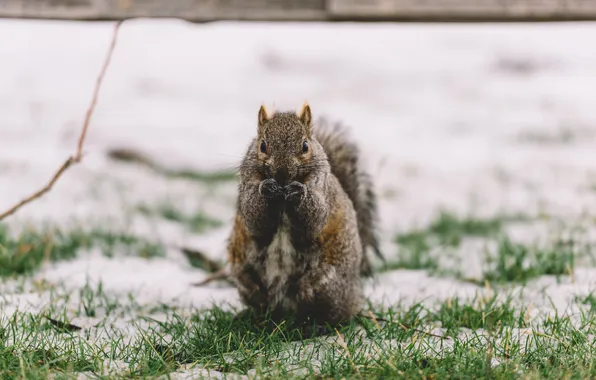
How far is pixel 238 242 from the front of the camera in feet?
8.91

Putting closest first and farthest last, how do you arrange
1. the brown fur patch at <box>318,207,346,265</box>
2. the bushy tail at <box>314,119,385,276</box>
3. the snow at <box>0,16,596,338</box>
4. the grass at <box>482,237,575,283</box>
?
the brown fur patch at <box>318,207,346,265</box> → the bushy tail at <box>314,119,385,276</box> → the grass at <box>482,237,575,283</box> → the snow at <box>0,16,596,338</box>

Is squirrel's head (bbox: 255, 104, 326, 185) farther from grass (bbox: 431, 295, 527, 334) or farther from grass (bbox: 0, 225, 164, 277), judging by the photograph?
grass (bbox: 0, 225, 164, 277)

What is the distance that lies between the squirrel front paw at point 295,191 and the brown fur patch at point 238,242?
31 cm

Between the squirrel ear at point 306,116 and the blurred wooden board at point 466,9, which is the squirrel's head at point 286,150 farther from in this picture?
the blurred wooden board at point 466,9

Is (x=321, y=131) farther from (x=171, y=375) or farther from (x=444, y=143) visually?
(x=444, y=143)

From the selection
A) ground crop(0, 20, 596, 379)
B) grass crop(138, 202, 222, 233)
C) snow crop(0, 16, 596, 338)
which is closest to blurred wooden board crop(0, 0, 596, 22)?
snow crop(0, 16, 596, 338)

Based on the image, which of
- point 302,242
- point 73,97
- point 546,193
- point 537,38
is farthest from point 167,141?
point 537,38

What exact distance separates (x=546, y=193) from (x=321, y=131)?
11.1ft

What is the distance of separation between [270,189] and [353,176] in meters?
0.82

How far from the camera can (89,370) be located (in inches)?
87.4

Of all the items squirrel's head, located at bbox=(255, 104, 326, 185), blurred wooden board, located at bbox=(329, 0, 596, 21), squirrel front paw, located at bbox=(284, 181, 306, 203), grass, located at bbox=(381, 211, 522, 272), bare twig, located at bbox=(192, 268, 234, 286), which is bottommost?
grass, located at bbox=(381, 211, 522, 272)

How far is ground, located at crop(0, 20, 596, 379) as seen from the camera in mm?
2385

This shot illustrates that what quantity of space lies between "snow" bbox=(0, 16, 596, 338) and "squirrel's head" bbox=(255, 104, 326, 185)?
27 centimetres

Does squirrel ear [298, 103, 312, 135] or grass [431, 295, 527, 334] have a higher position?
squirrel ear [298, 103, 312, 135]
